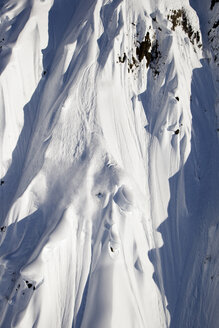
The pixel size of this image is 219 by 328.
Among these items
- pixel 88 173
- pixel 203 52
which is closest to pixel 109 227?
pixel 88 173

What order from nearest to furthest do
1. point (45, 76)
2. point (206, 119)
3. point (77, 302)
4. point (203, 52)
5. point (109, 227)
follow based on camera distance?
point (77, 302) → point (109, 227) → point (45, 76) → point (206, 119) → point (203, 52)

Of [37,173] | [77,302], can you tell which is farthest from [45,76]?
[77,302]

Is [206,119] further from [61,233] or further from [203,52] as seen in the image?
[61,233]

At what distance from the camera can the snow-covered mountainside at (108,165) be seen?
6415 mm

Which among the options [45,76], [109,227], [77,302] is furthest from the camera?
[45,76]

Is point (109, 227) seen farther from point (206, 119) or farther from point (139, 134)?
point (206, 119)

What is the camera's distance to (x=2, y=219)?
7258mm

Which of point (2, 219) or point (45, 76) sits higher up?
point (45, 76)

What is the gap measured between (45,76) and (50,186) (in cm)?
483

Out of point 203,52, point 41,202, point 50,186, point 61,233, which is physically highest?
point 203,52

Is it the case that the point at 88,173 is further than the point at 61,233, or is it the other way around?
the point at 88,173

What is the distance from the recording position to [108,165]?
7543mm

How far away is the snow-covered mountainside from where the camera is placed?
641 centimetres

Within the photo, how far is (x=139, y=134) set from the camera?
9.05m
